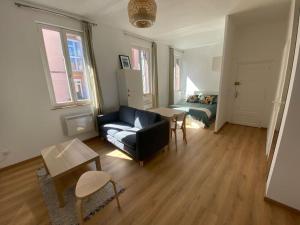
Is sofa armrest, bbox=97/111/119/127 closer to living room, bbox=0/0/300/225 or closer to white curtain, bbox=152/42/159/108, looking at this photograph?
living room, bbox=0/0/300/225

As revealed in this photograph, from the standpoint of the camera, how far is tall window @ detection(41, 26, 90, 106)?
2.69m

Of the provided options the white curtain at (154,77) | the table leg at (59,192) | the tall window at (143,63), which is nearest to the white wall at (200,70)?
the white curtain at (154,77)

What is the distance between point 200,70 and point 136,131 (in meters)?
4.67

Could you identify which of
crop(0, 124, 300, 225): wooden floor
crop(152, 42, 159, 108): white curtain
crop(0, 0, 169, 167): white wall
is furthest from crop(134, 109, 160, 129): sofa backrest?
crop(152, 42, 159, 108): white curtain

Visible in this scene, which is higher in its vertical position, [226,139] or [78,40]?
[78,40]

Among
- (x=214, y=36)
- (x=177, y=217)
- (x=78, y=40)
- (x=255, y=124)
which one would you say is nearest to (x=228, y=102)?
(x=255, y=124)

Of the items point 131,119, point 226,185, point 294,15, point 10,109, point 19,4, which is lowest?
point 226,185

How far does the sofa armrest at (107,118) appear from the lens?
3.21m

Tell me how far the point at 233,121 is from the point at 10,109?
545cm

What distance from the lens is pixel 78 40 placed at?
3029 mm

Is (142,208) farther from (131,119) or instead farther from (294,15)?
(294,15)

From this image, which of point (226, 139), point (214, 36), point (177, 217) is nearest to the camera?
point (177, 217)

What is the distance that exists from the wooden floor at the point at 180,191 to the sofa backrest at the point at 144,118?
26.9 inches

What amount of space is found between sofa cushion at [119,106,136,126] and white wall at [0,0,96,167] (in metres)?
1.43
